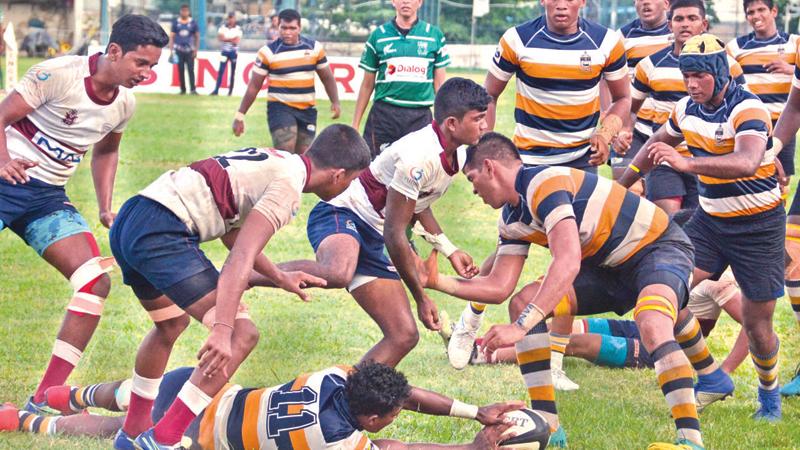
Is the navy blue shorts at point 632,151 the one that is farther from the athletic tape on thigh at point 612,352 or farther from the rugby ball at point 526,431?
the rugby ball at point 526,431

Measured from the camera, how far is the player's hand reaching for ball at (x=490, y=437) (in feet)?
19.1

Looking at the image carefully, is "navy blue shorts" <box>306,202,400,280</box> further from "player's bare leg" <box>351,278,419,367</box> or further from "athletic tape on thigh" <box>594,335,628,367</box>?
"athletic tape on thigh" <box>594,335,628,367</box>

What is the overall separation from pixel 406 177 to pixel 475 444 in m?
1.47

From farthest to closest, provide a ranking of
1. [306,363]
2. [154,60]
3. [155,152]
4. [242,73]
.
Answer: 1. [242,73]
2. [155,152]
3. [306,363]
4. [154,60]

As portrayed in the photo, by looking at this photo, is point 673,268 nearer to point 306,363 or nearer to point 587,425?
point 587,425

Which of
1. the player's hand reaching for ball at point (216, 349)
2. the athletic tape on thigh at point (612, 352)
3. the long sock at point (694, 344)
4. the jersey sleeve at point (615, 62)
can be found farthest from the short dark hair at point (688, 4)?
the player's hand reaching for ball at point (216, 349)

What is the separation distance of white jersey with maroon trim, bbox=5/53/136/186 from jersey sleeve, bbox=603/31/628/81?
3215 millimetres

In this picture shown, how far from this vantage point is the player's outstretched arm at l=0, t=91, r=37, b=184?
670 centimetres

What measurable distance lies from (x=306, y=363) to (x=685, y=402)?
2.91 meters

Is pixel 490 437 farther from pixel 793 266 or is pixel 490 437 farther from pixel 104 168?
pixel 104 168

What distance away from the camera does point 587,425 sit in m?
6.84

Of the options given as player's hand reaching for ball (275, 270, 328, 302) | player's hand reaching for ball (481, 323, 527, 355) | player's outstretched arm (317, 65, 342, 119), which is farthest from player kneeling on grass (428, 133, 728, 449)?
player's outstretched arm (317, 65, 342, 119)

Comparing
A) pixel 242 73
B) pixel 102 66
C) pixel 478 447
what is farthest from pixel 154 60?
pixel 242 73

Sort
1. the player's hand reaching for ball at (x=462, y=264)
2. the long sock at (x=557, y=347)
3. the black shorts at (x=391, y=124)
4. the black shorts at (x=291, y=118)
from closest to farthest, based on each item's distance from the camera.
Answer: the player's hand reaching for ball at (x=462, y=264), the long sock at (x=557, y=347), the black shorts at (x=391, y=124), the black shorts at (x=291, y=118)
